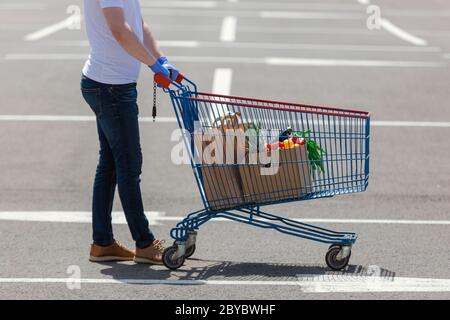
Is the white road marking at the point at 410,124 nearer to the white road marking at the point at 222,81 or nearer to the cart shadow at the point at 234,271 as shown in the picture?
the white road marking at the point at 222,81

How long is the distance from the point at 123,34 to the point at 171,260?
165 centimetres

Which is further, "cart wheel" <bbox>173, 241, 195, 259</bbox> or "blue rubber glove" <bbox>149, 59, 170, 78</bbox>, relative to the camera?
"cart wheel" <bbox>173, 241, 195, 259</bbox>

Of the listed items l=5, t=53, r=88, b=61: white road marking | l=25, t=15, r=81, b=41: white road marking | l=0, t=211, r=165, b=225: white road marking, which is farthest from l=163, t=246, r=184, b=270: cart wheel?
l=25, t=15, r=81, b=41: white road marking

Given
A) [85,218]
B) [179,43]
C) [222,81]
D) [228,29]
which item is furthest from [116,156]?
[228,29]

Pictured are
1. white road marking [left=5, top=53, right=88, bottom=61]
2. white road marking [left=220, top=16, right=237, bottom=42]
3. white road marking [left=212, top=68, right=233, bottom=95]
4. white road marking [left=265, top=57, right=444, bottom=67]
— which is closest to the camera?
white road marking [left=212, top=68, right=233, bottom=95]

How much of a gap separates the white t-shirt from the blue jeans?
0.07 meters

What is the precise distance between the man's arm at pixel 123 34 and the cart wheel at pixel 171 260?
1.35 m

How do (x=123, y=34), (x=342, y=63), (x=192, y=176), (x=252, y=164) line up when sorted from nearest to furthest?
(x=123, y=34) < (x=252, y=164) < (x=192, y=176) < (x=342, y=63)

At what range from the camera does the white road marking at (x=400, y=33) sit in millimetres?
19655

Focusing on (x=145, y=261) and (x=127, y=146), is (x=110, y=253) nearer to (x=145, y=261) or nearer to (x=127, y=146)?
(x=145, y=261)

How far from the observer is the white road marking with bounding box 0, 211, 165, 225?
8.75 meters

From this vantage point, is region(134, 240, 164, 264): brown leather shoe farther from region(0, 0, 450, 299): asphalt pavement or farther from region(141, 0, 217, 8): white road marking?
region(141, 0, 217, 8): white road marking

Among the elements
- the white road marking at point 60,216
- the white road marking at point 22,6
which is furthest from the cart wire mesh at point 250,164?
the white road marking at point 22,6

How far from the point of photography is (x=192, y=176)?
10.5 metres
